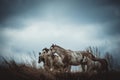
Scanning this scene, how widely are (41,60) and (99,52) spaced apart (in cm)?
158

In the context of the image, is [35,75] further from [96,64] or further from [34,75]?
[96,64]

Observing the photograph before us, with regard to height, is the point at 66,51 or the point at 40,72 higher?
the point at 66,51

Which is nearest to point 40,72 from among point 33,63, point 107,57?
point 33,63

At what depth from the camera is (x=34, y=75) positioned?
148 inches

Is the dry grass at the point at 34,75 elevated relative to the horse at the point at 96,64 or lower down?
lower down

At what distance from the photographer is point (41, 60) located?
21.4ft

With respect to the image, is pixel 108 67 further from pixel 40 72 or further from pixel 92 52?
pixel 40 72

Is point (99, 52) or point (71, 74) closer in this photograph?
point (71, 74)

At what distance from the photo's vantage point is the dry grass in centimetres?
341

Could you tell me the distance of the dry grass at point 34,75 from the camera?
134 inches

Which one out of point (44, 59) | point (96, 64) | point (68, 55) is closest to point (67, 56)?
point (68, 55)

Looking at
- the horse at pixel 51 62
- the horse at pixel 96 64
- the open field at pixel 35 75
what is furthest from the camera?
the horse at pixel 51 62

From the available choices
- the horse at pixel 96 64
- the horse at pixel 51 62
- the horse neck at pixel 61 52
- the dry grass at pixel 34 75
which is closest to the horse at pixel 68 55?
the horse neck at pixel 61 52

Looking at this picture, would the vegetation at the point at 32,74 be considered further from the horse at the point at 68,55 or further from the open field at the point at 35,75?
the horse at the point at 68,55
